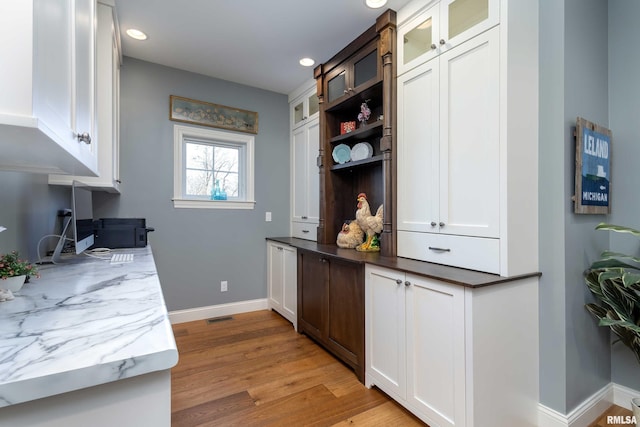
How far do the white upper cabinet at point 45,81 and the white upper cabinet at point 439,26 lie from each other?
1.79 meters

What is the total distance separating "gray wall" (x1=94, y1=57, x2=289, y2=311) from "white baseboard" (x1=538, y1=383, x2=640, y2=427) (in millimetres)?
2756

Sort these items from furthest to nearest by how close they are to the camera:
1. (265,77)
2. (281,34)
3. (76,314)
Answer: (265,77) → (281,34) → (76,314)

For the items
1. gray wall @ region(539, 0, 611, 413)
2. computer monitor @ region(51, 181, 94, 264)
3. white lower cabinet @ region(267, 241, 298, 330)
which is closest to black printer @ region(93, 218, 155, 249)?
computer monitor @ region(51, 181, 94, 264)

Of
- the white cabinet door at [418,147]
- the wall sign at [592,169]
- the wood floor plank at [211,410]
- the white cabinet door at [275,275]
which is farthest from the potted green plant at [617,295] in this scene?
the white cabinet door at [275,275]

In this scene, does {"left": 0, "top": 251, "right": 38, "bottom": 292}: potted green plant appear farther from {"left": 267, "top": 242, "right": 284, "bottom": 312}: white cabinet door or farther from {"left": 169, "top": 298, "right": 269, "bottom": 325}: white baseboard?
{"left": 267, "top": 242, "right": 284, "bottom": 312}: white cabinet door

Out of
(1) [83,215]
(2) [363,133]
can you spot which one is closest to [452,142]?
(2) [363,133]

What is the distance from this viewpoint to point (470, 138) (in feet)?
5.64

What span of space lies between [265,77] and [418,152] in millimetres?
2089

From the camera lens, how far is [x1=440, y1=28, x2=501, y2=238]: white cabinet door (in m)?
1.60

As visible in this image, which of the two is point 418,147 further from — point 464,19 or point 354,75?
point 354,75

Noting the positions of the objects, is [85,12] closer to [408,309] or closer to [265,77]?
[408,309]

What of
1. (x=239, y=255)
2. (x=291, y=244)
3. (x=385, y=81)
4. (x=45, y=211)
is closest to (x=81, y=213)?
(x=45, y=211)

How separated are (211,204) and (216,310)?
1159 mm

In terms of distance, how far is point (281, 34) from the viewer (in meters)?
A: 2.52
